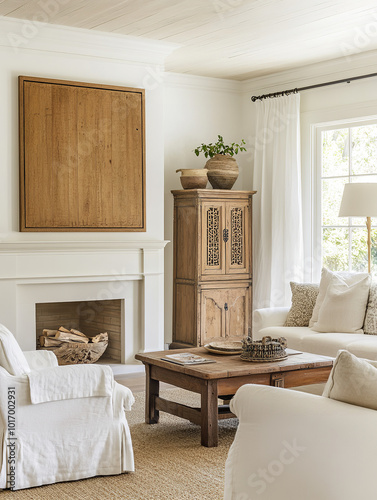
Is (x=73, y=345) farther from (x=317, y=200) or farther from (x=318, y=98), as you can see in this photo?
(x=318, y=98)

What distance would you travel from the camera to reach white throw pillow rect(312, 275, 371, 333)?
203 inches

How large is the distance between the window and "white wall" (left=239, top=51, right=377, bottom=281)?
0.38ft

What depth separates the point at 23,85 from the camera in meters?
5.36

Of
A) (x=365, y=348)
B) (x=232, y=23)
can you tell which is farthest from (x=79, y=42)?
(x=365, y=348)

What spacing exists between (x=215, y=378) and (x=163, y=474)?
590mm

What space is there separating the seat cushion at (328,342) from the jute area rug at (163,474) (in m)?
0.98

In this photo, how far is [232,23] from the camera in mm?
5176

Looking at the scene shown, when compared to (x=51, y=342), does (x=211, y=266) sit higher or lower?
higher

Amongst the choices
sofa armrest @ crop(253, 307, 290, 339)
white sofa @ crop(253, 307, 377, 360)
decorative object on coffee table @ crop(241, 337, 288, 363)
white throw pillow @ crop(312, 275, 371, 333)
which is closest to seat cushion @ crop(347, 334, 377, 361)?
white sofa @ crop(253, 307, 377, 360)

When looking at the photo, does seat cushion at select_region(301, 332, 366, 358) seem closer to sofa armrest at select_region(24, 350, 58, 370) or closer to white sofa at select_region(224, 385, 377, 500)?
sofa armrest at select_region(24, 350, 58, 370)

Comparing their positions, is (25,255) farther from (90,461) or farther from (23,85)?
(90,461)

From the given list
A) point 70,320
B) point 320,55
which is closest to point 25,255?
point 70,320

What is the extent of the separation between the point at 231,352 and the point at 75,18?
8.84 feet

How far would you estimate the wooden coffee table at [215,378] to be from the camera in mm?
3869
